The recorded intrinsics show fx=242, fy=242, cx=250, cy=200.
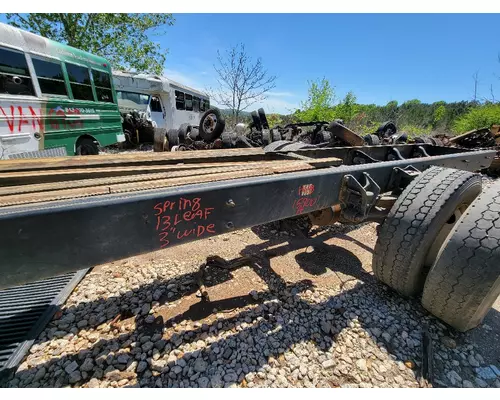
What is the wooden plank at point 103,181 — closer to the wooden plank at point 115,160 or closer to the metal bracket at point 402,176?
the wooden plank at point 115,160

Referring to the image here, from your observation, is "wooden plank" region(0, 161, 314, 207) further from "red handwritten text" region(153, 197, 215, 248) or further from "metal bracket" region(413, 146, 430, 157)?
"metal bracket" region(413, 146, 430, 157)

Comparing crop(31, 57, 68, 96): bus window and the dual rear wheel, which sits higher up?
crop(31, 57, 68, 96): bus window

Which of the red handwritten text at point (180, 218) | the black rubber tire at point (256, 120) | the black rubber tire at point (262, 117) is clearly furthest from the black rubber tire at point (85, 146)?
the red handwritten text at point (180, 218)

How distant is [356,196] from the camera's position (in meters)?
1.82

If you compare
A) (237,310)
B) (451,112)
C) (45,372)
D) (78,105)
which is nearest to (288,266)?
(237,310)

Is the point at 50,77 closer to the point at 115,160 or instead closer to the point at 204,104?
the point at 115,160

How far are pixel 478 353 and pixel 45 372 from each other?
3.11 meters

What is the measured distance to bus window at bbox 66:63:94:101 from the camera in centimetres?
686

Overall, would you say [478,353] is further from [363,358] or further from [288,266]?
[288,266]

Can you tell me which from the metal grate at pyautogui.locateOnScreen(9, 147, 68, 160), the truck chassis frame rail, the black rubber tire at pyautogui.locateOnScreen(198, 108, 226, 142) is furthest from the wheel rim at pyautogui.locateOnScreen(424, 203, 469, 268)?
the metal grate at pyautogui.locateOnScreen(9, 147, 68, 160)

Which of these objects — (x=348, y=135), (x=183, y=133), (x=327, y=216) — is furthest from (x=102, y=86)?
(x=327, y=216)

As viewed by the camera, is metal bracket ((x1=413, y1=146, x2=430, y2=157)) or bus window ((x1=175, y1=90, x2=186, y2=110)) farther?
bus window ((x1=175, y1=90, x2=186, y2=110))

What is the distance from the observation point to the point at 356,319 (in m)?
2.10

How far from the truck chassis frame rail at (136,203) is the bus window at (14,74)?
17.4ft
